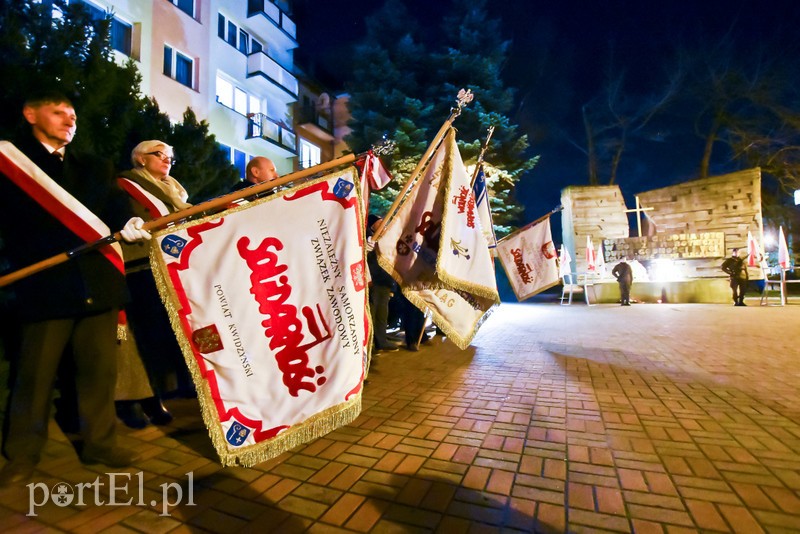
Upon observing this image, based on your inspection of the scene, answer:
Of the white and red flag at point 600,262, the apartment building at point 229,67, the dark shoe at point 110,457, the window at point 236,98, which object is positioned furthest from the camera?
the white and red flag at point 600,262

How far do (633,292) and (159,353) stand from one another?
661 inches

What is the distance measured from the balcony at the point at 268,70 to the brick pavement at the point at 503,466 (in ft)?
53.7

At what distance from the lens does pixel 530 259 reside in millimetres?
5914

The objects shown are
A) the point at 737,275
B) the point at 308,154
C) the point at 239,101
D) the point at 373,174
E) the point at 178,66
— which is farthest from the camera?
the point at 308,154

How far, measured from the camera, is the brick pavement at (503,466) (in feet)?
6.00

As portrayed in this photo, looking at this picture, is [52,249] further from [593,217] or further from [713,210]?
[713,210]

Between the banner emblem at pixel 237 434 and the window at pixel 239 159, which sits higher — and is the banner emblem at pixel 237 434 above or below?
below

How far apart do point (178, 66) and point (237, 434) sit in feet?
50.5

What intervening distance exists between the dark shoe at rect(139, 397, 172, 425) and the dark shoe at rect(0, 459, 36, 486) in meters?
0.87

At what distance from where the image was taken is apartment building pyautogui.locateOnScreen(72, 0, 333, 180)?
12258mm

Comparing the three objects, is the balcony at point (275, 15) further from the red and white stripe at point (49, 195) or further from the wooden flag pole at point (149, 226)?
the wooden flag pole at point (149, 226)

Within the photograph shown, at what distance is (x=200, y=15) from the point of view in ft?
47.6

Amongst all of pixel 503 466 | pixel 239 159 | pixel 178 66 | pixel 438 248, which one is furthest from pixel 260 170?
pixel 239 159

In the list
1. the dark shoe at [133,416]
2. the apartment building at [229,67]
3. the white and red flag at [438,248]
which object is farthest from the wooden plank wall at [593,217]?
the dark shoe at [133,416]
